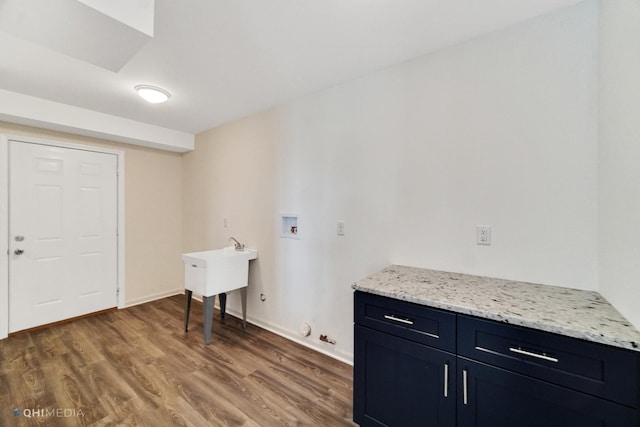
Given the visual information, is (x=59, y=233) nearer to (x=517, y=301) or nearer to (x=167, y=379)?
(x=167, y=379)

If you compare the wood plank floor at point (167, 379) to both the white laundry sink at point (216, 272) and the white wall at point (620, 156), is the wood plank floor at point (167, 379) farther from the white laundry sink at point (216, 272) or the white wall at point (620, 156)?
the white wall at point (620, 156)

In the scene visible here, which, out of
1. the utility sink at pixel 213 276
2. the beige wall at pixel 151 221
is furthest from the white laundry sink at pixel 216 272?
the beige wall at pixel 151 221

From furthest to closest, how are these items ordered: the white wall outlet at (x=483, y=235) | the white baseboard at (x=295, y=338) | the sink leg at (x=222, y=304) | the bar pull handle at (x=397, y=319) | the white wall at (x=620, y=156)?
the sink leg at (x=222, y=304)
the white baseboard at (x=295, y=338)
the white wall outlet at (x=483, y=235)
the bar pull handle at (x=397, y=319)
the white wall at (x=620, y=156)

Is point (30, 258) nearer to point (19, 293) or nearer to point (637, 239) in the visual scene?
point (19, 293)

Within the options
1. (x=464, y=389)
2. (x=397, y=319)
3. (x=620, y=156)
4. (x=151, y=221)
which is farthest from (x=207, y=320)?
(x=620, y=156)

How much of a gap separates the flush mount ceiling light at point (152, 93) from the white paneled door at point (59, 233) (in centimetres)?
150

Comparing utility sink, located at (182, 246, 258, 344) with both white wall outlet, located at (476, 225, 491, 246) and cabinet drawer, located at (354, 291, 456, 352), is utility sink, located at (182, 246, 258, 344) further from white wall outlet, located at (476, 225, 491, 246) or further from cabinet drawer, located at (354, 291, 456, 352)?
white wall outlet, located at (476, 225, 491, 246)

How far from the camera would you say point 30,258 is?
2797mm

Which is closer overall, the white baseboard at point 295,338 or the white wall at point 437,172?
the white wall at point 437,172

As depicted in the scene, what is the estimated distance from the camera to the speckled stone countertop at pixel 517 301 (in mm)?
948

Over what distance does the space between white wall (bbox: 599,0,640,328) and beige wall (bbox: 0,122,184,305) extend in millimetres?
4482

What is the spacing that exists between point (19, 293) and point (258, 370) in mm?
2744

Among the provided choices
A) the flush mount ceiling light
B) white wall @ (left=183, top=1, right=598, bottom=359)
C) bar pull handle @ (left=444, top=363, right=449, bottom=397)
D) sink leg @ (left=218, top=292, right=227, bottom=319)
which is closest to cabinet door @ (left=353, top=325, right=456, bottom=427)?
bar pull handle @ (left=444, top=363, right=449, bottom=397)

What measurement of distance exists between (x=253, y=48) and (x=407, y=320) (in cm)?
193
